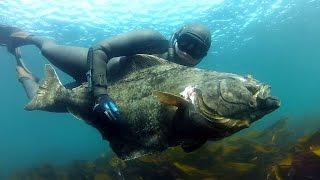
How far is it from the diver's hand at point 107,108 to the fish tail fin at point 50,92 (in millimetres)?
764

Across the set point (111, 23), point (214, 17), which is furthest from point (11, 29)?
point (214, 17)

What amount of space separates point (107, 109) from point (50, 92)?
1244 millimetres

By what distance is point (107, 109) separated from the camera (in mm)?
3014

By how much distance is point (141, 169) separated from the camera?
20.3ft

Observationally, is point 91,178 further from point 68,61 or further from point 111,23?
point 111,23

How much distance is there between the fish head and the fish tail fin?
186cm

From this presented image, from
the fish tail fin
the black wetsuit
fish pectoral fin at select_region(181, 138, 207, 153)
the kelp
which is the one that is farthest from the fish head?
the kelp

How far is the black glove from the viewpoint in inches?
118

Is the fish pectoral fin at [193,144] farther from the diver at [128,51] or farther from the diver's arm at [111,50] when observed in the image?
the diver's arm at [111,50]

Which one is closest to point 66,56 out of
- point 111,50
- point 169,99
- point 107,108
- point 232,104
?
point 111,50

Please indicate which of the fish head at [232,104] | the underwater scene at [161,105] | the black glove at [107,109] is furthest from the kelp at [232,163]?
the fish head at [232,104]

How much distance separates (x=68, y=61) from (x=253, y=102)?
2.85 metres

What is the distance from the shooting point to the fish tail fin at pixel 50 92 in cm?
385

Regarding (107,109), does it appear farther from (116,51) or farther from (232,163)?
(232,163)
